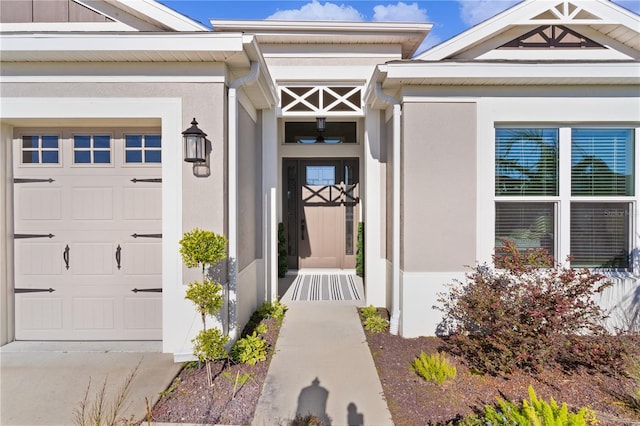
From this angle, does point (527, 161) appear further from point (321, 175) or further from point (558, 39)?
point (321, 175)

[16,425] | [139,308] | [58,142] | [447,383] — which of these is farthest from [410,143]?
[16,425]

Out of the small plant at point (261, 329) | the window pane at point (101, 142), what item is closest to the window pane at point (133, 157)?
the window pane at point (101, 142)

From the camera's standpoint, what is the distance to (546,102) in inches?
165

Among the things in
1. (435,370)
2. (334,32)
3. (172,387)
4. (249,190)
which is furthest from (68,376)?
(334,32)

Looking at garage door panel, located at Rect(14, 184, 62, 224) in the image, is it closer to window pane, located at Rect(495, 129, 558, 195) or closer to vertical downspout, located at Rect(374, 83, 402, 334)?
vertical downspout, located at Rect(374, 83, 402, 334)

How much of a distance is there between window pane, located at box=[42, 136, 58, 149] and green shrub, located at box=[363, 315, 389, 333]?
4436mm

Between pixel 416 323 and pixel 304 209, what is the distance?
4.06m

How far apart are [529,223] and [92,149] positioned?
18.0 ft

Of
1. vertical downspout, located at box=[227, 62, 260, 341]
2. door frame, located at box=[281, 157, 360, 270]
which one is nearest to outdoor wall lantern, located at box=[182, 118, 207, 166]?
vertical downspout, located at box=[227, 62, 260, 341]

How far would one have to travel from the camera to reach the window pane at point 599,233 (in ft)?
14.1

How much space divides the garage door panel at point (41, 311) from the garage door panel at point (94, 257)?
1.61ft

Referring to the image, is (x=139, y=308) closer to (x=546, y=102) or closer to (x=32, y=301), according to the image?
(x=32, y=301)

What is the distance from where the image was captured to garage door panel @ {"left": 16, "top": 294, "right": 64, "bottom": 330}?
154 inches

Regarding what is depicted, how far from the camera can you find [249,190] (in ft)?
15.9
